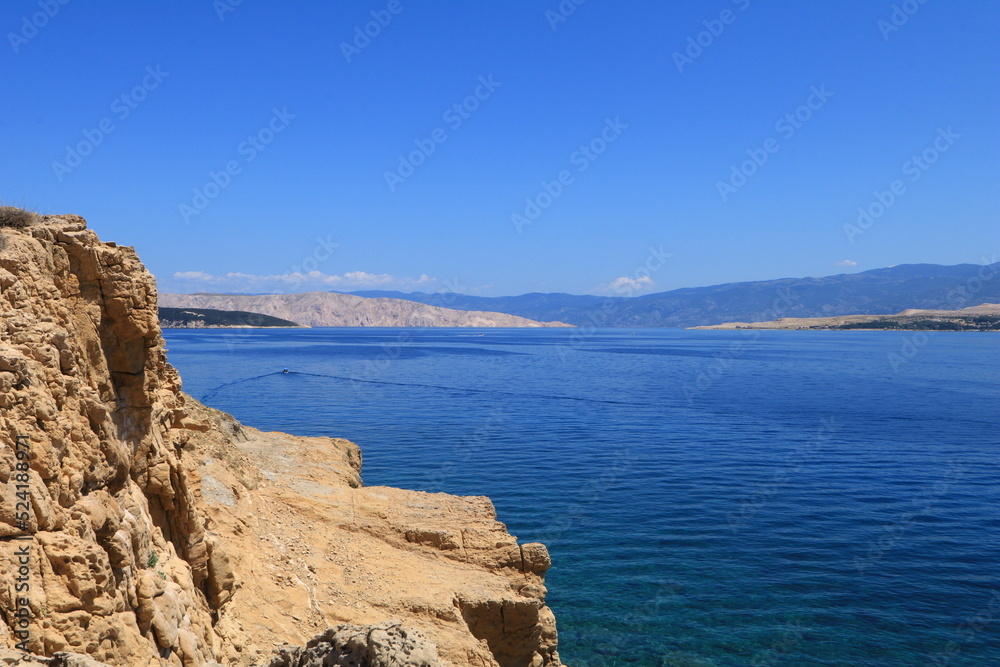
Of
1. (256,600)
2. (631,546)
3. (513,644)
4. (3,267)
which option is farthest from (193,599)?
(631,546)

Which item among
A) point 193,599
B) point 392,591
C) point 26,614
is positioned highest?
point 26,614

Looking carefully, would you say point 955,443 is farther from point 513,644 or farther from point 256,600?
point 256,600

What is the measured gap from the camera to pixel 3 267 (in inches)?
320

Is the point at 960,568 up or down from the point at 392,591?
down

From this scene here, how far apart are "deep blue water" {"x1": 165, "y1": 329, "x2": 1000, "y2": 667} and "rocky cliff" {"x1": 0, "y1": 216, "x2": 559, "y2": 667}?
505 centimetres

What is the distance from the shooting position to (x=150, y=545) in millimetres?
9961

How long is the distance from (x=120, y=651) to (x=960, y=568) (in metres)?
26.1

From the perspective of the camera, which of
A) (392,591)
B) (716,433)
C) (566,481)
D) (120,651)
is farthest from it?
(716,433)

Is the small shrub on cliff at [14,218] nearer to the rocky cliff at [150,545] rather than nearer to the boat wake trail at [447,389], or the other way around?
the rocky cliff at [150,545]

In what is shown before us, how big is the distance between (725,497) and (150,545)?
27.2 metres

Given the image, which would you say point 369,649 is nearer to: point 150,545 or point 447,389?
point 150,545

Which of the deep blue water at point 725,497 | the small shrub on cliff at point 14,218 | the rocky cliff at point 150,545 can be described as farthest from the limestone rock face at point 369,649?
the deep blue water at point 725,497

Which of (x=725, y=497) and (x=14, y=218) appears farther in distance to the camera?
(x=725, y=497)

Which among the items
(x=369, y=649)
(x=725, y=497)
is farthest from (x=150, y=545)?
(x=725, y=497)
